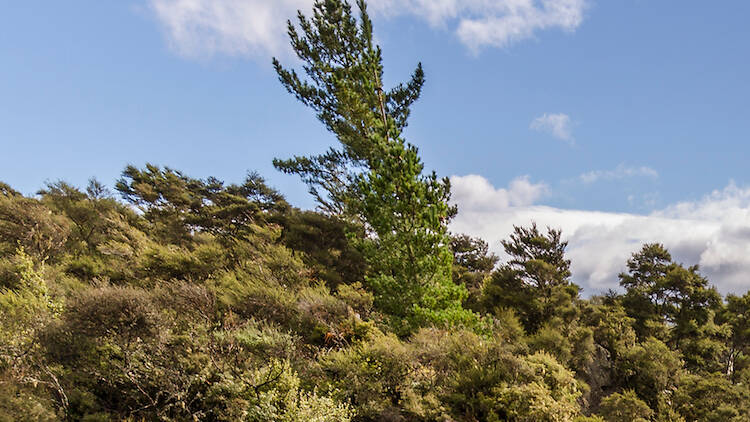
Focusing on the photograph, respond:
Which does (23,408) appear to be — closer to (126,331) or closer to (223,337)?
(126,331)

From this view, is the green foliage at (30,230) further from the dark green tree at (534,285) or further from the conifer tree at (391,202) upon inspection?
the dark green tree at (534,285)

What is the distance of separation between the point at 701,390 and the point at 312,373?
16534mm

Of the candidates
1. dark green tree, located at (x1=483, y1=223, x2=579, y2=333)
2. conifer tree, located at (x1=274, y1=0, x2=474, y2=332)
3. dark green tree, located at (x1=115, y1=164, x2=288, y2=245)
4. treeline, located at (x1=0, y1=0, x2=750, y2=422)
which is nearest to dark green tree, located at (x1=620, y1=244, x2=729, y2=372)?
treeline, located at (x1=0, y1=0, x2=750, y2=422)

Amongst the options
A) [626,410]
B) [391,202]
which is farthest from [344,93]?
[626,410]

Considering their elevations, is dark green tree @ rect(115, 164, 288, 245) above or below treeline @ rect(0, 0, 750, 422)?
above

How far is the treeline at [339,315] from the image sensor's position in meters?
8.79

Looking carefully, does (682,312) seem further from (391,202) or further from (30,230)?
(30,230)

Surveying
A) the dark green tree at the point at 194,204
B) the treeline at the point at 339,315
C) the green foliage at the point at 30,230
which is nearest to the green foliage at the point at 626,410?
the treeline at the point at 339,315

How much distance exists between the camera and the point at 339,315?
13.5 metres

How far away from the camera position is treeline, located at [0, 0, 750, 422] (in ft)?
28.8

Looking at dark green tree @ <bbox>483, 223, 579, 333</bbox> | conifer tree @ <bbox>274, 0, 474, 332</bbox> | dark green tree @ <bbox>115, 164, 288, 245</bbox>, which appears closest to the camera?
conifer tree @ <bbox>274, 0, 474, 332</bbox>

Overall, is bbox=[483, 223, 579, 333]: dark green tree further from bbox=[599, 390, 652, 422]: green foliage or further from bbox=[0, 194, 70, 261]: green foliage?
bbox=[0, 194, 70, 261]: green foliage

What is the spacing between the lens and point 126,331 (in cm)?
987

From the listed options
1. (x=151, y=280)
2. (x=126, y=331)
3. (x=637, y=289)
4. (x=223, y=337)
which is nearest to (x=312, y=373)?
(x=223, y=337)
